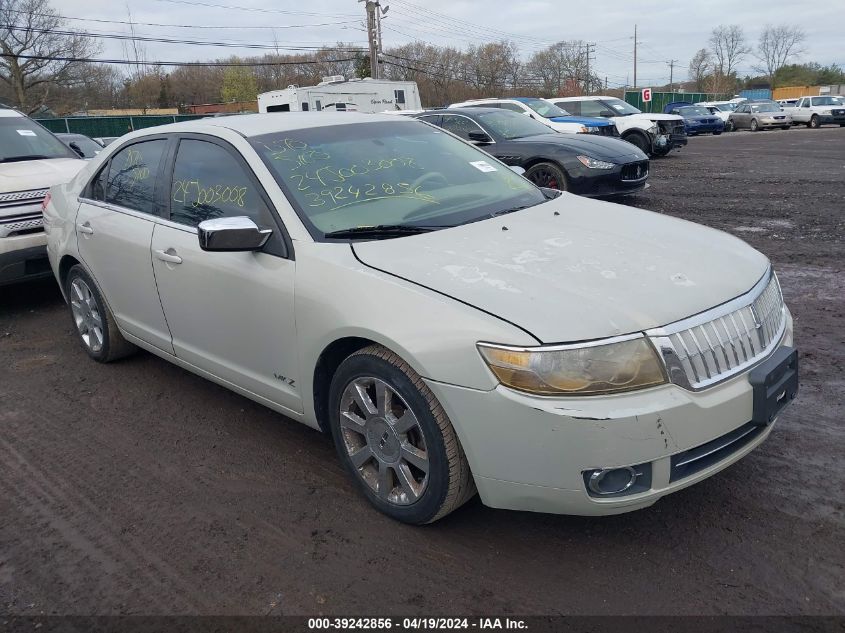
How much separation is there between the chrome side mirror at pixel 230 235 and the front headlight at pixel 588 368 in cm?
141

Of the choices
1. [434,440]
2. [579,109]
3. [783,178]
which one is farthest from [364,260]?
[579,109]

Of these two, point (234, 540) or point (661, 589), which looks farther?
point (234, 540)

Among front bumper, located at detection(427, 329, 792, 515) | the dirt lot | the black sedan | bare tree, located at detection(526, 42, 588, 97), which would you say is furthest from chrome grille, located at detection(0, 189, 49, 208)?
bare tree, located at detection(526, 42, 588, 97)

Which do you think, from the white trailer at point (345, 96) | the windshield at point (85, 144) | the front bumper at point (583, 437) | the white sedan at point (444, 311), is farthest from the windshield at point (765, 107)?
the front bumper at point (583, 437)

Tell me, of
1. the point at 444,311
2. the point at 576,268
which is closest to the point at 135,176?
the point at 444,311

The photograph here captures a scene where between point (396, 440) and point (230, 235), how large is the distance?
1.17 metres

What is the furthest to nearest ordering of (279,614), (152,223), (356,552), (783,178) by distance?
1. (783,178)
2. (152,223)
3. (356,552)
4. (279,614)

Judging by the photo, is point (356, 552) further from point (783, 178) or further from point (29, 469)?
point (783, 178)

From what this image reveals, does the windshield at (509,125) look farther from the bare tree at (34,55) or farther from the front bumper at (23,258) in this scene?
the bare tree at (34,55)

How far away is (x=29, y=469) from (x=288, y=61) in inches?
2241

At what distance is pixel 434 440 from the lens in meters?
2.64

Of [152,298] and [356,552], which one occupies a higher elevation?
[152,298]

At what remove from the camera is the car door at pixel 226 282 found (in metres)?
3.25

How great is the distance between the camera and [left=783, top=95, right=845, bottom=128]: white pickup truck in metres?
33.0
